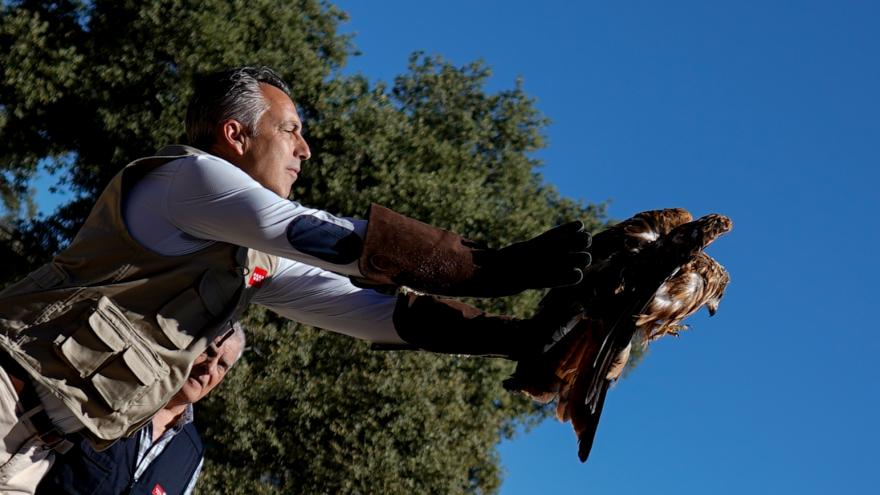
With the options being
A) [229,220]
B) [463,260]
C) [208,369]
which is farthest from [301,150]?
[208,369]

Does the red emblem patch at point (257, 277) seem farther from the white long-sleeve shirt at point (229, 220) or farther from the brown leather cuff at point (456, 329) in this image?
the brown leather cuff at point (456, 329)

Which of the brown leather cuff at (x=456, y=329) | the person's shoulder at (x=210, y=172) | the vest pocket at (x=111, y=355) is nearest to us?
the person's shoulder at (x=210, y=172)

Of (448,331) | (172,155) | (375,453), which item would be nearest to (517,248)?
(448,331)

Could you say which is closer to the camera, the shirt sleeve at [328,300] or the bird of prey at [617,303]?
the bird of prey at [617,303]

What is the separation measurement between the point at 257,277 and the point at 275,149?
1.39 ft

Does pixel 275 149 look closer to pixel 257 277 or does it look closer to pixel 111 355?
pixel 257 277

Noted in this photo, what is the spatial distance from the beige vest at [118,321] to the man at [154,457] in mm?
386

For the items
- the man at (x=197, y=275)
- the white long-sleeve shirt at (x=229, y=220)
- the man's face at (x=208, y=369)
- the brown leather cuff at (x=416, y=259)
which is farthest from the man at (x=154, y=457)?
the brown leather cuff at (x=416, y=259)

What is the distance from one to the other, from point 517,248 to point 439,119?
1884 centimetres

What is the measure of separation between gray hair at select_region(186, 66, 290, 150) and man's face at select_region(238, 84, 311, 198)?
30mm

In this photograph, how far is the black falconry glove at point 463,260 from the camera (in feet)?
9.23

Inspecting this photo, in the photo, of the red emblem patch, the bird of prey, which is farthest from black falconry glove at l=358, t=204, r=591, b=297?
the red emblem patch

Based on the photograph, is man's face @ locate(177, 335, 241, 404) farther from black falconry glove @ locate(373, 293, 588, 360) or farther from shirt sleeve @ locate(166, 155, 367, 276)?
shirt sleeve @ locate(166, 155, 367, 276)

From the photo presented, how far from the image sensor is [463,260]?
288cm
